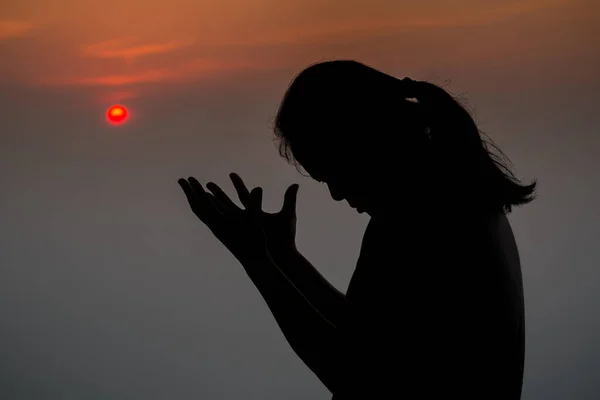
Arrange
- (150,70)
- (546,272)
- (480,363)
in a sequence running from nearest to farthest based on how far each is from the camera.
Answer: (480,363) → (150,70) → (546,272)

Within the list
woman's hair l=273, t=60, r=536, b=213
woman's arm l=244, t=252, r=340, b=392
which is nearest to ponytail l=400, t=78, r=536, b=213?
woman's hair l=273, t=60, r=536, b=213

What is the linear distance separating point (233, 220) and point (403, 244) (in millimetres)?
186

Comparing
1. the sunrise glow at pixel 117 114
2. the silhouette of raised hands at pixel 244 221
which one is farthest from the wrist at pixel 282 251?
the sunrise glow at pixel 117 114

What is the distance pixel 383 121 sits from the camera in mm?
608

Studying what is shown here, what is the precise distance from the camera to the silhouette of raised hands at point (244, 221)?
0.65m

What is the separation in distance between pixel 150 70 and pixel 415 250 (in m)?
1.41

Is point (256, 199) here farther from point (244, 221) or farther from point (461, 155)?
point (461, 155)

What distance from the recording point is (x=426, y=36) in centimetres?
191

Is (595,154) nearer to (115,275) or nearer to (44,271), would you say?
(115,275)

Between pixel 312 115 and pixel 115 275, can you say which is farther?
pixel 115 275

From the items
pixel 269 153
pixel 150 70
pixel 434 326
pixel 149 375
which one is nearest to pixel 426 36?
pixel 269 153

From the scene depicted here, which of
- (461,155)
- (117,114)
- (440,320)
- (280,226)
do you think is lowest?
(440,320)

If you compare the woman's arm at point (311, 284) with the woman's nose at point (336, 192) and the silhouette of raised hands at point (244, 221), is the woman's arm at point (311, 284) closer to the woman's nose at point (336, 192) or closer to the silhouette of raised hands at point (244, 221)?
the silhouette of raised hands at point (244, 221)

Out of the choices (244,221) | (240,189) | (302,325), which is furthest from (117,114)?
(302,325)
